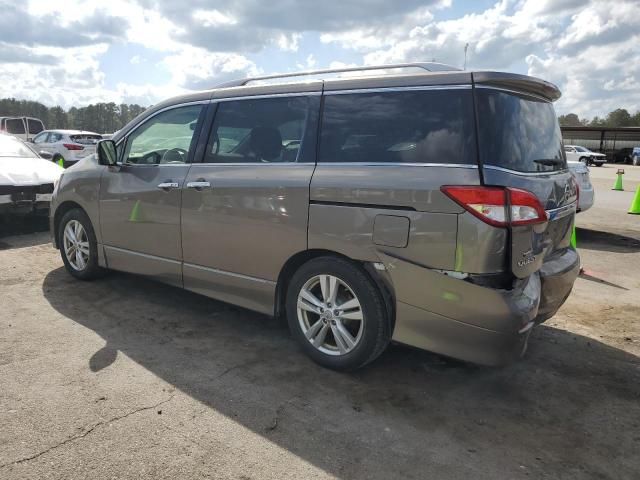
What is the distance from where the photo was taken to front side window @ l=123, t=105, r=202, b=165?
172 inches

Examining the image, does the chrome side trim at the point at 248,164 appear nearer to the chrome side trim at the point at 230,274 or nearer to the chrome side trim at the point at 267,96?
the chrome side trim at the point at 267,96

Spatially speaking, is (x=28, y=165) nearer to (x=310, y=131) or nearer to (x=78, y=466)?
(x=310, y=131)

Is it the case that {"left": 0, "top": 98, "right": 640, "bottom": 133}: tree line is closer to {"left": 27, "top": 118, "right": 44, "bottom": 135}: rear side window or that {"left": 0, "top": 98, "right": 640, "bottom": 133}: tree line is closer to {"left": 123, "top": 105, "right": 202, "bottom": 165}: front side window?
{"left": 27, "top": 118, "right": 44, "bottom": 135}: rear side window

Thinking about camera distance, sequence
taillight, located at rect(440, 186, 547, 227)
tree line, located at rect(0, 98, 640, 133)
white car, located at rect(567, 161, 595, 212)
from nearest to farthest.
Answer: taillight, located at rect(440, 186, 547, 227) → white car, located at rect(567, 161, 595, 212) → tree line, located at rect(0, 98, 640, 133)

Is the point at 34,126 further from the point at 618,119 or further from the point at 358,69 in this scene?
the point at 618,119

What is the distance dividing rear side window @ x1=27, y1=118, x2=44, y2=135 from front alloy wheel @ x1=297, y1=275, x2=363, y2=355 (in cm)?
2434

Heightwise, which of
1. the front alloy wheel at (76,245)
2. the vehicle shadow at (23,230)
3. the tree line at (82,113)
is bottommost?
the vehicle shadow at (23,230)

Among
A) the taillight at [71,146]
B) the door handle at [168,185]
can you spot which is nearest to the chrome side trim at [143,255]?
the door handle at [168,185]

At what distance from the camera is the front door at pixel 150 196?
14.2 ft

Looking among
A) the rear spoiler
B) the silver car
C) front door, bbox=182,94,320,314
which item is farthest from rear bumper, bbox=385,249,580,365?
the rear spoiler

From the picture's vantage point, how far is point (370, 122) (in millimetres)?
3344

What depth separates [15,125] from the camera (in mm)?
23172

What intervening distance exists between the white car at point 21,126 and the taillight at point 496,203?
24.6 m

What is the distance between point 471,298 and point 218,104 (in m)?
2.56
